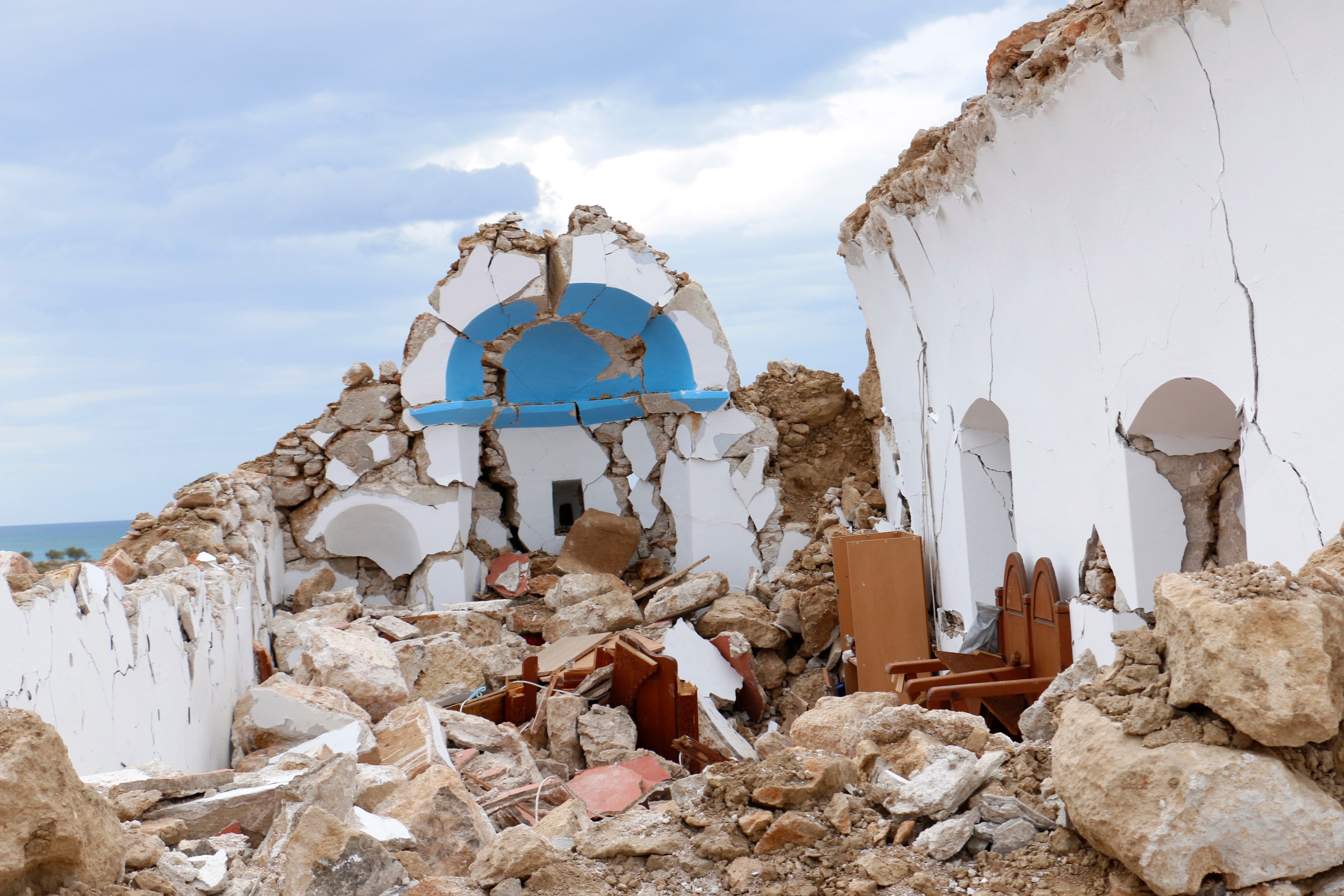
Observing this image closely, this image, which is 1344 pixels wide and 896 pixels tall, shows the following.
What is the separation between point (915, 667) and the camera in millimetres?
4520

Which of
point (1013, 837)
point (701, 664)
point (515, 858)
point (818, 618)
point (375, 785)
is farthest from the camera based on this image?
point (818, 618)

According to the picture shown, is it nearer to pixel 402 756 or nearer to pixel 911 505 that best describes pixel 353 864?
pixel 402 756

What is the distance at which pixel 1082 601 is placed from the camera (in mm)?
3955

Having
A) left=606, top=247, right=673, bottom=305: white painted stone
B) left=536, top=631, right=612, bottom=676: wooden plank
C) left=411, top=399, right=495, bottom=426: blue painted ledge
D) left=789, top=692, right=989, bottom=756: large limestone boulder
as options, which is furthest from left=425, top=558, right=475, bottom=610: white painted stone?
left=789, top=692, right=989, bottom=756: large limestone boulder

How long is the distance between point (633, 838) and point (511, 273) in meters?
6.49

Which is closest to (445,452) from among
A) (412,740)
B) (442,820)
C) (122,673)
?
(412,740)

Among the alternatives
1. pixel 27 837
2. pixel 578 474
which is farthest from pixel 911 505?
pixel 27 837

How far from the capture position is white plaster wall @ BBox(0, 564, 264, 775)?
2.83 m

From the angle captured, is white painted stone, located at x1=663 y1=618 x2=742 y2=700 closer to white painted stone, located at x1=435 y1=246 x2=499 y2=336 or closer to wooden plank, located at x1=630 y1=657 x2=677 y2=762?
wooden plank, located at x1=630 y1=657 x2=677 y2=762

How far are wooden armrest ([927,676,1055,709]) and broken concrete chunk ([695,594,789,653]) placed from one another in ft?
11.2

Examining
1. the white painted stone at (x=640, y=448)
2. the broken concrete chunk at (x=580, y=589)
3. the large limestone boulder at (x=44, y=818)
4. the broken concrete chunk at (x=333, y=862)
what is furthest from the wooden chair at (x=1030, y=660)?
the white painted stone at (x=640, y=448)

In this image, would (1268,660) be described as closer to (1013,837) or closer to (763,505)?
(1013,837)

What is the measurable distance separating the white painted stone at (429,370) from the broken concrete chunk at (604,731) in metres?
3.94

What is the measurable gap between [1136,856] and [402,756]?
3396 mm
